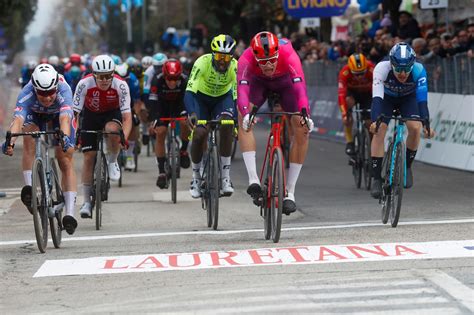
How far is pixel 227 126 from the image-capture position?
543 inches

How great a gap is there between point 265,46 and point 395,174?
6.42 feet

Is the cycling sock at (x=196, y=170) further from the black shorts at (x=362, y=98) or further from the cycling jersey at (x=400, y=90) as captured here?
the black shorts at (x=362, y=98)

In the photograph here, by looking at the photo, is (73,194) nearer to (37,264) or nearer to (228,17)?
(37,264)

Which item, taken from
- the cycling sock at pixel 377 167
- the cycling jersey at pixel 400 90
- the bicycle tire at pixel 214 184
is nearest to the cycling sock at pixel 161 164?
the bicycle tire at pixel 214 184

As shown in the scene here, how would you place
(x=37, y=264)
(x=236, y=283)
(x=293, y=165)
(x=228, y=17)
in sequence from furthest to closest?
(x=228, y=17) < (x=293, y=165) < (x=37, y=264) < (x=236, y=283)

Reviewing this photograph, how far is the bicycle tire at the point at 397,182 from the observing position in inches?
492

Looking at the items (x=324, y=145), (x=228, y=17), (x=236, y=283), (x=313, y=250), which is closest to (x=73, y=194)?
(x=313, y=250)

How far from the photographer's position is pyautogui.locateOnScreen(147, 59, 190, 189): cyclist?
17.3 meters

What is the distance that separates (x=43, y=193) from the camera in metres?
11.6

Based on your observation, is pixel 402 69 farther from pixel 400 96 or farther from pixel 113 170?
pixel 113 170

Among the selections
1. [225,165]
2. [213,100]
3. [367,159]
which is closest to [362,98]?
[367,159]

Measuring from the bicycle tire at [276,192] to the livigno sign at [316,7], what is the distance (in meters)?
22.5

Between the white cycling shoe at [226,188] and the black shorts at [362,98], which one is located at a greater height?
the black shorts at [362,98]

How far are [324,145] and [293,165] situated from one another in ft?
49.1
